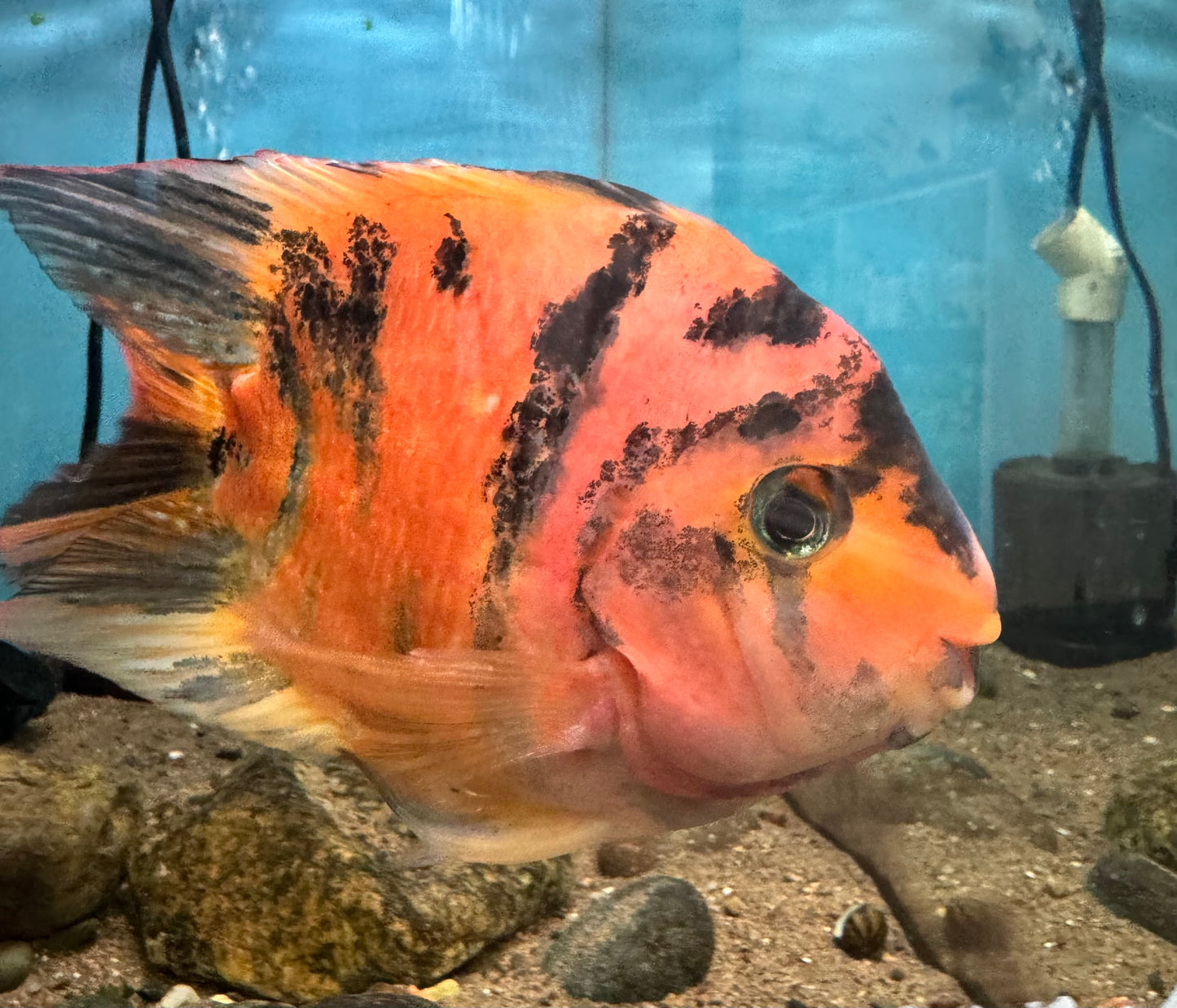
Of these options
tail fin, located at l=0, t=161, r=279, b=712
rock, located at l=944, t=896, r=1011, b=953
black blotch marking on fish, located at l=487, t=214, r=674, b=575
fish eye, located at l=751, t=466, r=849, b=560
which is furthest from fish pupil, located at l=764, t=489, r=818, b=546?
rock, located at l=944, t=896, r=1011, b=953

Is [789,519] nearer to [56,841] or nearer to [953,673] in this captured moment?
[953,673]

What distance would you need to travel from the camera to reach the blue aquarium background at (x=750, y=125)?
4.42 feet

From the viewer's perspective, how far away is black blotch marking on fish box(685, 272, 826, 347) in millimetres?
529

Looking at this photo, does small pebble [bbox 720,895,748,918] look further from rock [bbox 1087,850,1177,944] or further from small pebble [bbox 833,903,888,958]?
rock [bbox 1087,850,1177,944]

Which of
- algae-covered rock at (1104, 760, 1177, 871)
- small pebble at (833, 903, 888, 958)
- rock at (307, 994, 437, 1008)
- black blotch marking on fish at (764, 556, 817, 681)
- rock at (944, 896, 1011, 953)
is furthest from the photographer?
algae-covered rock at (1104, 760, 1177, 871)

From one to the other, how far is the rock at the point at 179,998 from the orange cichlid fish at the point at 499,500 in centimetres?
93

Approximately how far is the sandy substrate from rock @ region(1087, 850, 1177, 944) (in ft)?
0.08

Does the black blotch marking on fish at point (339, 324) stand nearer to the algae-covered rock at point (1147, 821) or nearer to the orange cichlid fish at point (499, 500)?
the orange cichlid fish at point (499, 500)

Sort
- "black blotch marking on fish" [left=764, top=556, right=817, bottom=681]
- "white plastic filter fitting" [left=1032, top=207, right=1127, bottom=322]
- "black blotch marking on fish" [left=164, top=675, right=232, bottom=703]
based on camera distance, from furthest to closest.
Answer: "white plastic filter fitting" [left=1032, top=207, right=1127, bottom=322]
"black blotch marking on fish" [left=164, top=675, right=232, bottom=703]
"black blotch marking on fish" [left=764, top=556, right=817, bottom=681]

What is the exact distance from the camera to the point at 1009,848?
5.16 ft

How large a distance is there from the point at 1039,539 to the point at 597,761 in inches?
73.4

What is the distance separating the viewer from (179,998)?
130 centimetres

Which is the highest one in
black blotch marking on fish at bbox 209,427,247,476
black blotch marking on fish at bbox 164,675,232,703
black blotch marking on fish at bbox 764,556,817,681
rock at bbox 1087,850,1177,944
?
black blotch marking on fish at bbox 209,427,247,476

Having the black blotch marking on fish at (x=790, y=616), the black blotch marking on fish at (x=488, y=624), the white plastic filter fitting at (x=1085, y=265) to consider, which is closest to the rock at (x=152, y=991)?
the black blotch marking on fish at (x=488, y=624)
